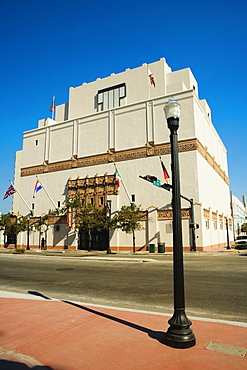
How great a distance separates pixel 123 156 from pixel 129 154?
2.75ft

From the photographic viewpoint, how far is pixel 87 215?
1452 inches

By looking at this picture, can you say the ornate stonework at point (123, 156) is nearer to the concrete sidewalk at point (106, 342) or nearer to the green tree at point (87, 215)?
the green tree at point (87, 215)

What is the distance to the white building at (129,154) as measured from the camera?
33.0m

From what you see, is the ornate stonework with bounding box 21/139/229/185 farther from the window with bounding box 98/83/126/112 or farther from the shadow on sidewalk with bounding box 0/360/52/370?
the shadow on sidewalk with bounding box 0/360/52/370

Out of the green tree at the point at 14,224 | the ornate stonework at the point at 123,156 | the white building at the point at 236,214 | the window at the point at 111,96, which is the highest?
the window at the point at 111,96

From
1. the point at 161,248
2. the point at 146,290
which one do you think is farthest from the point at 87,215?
the point at 146,290

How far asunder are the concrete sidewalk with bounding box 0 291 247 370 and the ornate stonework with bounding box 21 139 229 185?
1090 inches

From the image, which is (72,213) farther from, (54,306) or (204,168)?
(54,306)

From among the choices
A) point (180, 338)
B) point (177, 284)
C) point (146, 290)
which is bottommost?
point (146, 290)

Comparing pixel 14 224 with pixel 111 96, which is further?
pixel 111 96

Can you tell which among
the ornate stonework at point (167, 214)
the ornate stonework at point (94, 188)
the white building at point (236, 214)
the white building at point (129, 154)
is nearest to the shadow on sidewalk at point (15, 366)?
the white building at point (129, 154)

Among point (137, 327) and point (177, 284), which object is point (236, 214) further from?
point (177, 284)

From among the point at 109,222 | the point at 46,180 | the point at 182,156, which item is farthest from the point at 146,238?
the point at 46,180

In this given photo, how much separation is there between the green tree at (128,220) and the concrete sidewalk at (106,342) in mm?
25045
